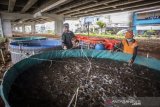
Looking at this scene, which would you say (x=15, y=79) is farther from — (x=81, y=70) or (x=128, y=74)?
(x=128, y=74)

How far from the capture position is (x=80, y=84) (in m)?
4.84

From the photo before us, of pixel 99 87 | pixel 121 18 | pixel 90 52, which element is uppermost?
pixel 121 18

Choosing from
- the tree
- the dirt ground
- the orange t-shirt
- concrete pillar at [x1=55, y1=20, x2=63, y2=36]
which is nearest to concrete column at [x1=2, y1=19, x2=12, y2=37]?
concrete pillar at [x1=55, y1=20, x2=63, y2=36]

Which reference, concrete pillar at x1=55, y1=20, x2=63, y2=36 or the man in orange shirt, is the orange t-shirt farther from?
concrete pillar at x1=55, y1=20, x2=63, y2=36

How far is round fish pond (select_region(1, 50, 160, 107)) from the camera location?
12.7 feet

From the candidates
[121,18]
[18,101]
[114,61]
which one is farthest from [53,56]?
[121,18]

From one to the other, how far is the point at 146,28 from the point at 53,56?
103 ft

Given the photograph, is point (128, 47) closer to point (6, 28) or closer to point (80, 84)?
point (80, 84)

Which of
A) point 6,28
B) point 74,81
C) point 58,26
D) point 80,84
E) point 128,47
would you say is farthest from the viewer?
point 58,26

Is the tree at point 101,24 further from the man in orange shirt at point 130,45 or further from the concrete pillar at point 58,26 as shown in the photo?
the man in orange shirt at point 130,45

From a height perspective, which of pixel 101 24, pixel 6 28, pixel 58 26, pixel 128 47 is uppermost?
pixel 101 24

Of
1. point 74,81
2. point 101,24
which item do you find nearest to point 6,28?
point 101,24

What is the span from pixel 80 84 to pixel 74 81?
0.30 metres

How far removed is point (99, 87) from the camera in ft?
15.4
